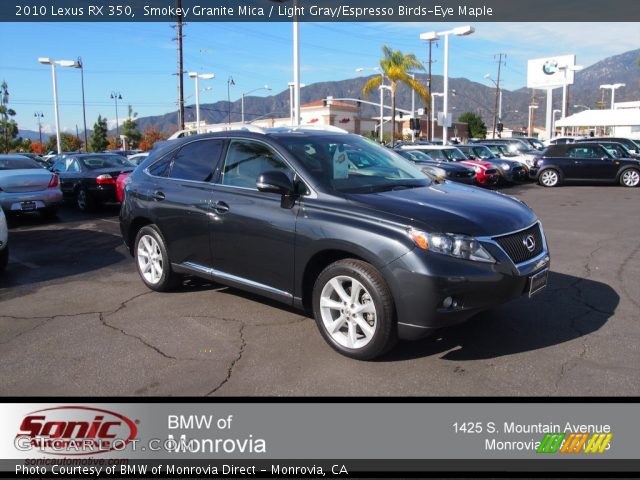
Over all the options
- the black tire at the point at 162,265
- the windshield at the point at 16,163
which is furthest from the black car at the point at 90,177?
the black tire at the point at 162,265

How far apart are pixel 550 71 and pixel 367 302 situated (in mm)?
70342

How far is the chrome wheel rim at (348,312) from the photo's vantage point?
4.07 meters

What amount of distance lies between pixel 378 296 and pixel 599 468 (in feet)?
5.47

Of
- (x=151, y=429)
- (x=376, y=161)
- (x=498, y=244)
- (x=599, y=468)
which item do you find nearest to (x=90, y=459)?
(x=151, y=429)

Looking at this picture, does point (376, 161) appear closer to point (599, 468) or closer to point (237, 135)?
point (237, 135)

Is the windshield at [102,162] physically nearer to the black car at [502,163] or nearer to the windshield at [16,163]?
the windshield at [16,163]

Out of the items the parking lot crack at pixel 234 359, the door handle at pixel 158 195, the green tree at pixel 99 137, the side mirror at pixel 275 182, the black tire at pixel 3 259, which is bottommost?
the parking lot crack at pixel 234 359

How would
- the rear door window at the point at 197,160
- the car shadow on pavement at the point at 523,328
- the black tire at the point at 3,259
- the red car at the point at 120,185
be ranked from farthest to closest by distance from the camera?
the red car at the point at 120,185 < the black tire at the point at 3,259 < the rear door window at the point at 197,160 < the car shadow on pavement at the point at 523,328

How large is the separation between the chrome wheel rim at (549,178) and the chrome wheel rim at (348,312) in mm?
17760

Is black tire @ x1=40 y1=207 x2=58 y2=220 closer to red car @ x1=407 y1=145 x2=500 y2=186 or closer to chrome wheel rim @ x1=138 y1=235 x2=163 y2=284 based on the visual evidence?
chrome wheel rim @ x1=138 y1=235 x2=163 y2=284

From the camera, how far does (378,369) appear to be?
4.02 m

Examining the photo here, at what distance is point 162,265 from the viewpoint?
19.3 feet

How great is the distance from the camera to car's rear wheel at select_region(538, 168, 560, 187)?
19.8 m

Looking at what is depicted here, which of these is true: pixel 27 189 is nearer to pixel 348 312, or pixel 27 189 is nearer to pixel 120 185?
pixel 120 185
